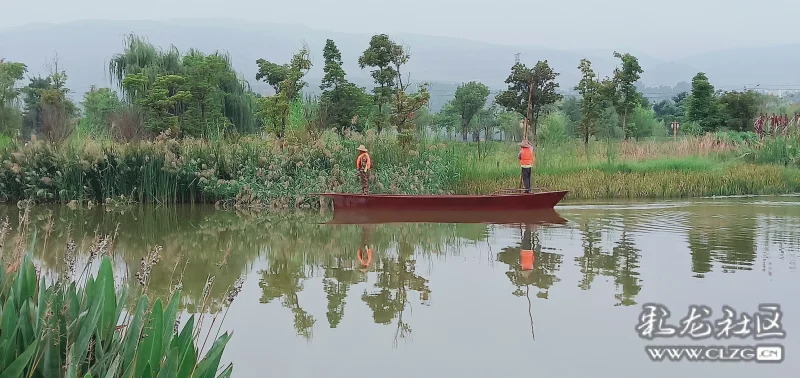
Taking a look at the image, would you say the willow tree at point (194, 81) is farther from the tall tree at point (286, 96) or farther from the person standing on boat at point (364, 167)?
the person standing on boat at point (364, 167)

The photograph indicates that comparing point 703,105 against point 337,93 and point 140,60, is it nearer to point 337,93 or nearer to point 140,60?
point 337,93

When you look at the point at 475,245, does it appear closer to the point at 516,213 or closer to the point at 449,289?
the point at 449,289

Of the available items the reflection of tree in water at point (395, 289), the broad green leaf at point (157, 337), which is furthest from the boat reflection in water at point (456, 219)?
the broad green leaf at point (157, 337)

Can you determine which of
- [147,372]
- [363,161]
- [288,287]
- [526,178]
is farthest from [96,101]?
[147,372]

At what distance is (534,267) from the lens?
754cm

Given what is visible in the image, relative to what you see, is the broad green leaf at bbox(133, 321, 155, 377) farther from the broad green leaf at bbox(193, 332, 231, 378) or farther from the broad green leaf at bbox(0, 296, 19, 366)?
the broad green leaf at bbox(0, 296, 19, 366)

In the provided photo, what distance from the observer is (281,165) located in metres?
14.4

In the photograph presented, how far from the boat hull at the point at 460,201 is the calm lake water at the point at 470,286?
0.70 meters

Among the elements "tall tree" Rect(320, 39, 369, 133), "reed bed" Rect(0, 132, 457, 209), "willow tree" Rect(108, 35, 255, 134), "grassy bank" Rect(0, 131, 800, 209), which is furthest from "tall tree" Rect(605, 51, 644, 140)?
"willow tree" Rect(108, 35, 255, 134)

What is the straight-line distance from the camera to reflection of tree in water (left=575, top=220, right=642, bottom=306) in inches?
257

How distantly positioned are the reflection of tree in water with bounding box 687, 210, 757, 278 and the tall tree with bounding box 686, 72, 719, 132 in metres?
14.8

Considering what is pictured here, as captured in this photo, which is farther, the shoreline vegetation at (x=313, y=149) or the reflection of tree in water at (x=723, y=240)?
the shoreline vegetation at (x=313, y=149)

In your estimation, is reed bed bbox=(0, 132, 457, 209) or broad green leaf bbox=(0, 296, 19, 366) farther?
reed bed bbox=(0, 132, 457, 209)

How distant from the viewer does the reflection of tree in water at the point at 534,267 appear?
673 centimetres
